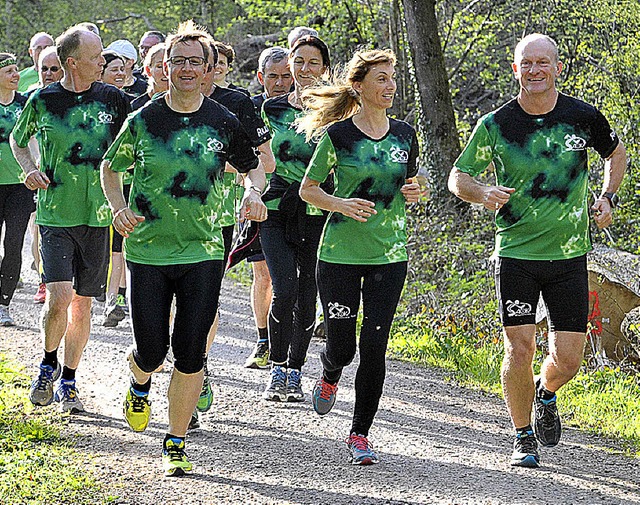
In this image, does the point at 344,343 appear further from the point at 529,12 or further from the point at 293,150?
the point at 529,12

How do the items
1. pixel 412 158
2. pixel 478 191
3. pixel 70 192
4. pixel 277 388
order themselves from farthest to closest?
pixel 277 388, pixel 70 192, pixel 412 158, pixel 478 191

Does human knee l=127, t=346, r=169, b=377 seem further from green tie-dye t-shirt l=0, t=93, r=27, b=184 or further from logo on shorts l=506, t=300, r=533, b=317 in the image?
green tie-dye t-shirt l=0, t=93, r=27, b=184

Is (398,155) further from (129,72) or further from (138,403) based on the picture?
(129,72)

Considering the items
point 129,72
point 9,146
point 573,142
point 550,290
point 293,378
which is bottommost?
point 293,378

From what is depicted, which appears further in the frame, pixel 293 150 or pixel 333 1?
pixel 333 1

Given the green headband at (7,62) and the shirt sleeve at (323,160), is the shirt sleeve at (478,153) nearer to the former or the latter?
the shirt sleeve at (323,160)

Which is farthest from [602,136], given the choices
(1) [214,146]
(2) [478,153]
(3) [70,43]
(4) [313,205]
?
(3) [70,43]

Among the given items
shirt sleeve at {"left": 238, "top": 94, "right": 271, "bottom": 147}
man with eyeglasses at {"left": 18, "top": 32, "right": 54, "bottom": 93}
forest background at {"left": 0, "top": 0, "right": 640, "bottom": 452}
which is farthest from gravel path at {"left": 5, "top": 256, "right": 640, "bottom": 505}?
man with eyeglasses at {"left": 18, "top": 32, "right": 54, "bottom": 93}

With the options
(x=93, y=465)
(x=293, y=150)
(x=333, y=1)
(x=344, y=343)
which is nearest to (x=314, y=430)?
(x=344, y=343)

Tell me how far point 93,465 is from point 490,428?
9.05ft

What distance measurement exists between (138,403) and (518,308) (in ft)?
7.67

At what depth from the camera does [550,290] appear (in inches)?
258

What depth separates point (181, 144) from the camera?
6016mm

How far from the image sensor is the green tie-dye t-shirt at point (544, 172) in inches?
254
